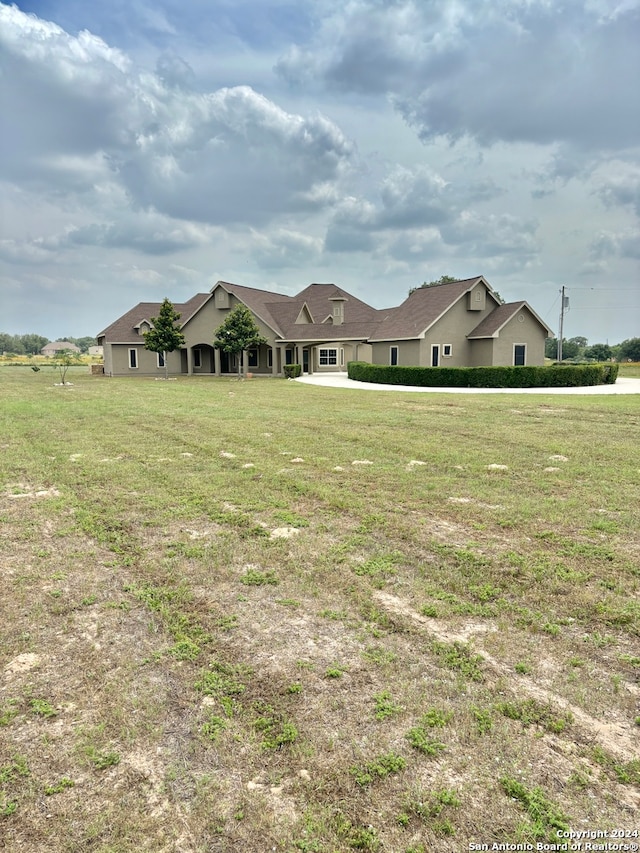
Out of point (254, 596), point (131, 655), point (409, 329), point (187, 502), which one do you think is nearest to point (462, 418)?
point (187, 502)

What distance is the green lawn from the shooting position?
6.95 feet

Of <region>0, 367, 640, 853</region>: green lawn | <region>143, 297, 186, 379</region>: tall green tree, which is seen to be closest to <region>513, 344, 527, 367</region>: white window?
<region>143, 297, 186, 379</region>: tall green tree

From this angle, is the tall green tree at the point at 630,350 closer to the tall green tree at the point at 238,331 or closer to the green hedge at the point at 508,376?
the green hedge at the point at 508,376

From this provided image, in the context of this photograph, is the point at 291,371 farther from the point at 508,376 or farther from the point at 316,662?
the point at 316,662

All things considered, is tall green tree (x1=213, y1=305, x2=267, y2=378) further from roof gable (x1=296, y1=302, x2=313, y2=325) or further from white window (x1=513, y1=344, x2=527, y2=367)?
white window (x1=513, y1=344, x2=527, y2=367)

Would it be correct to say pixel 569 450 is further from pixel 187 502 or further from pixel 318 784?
pixel 318 784

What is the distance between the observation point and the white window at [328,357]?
149ft

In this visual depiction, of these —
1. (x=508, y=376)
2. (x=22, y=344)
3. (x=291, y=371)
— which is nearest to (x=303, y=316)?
(x=291, y=371)

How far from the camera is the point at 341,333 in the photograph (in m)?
37.7

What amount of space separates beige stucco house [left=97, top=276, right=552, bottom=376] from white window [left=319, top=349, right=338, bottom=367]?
92mm

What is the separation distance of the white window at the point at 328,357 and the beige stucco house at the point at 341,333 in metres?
0.09

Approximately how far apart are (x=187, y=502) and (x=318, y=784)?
439 cm

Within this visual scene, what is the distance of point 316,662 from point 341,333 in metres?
35.6

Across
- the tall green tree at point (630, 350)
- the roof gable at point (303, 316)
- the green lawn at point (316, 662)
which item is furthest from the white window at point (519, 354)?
the tall green tree at point (630, 350)
